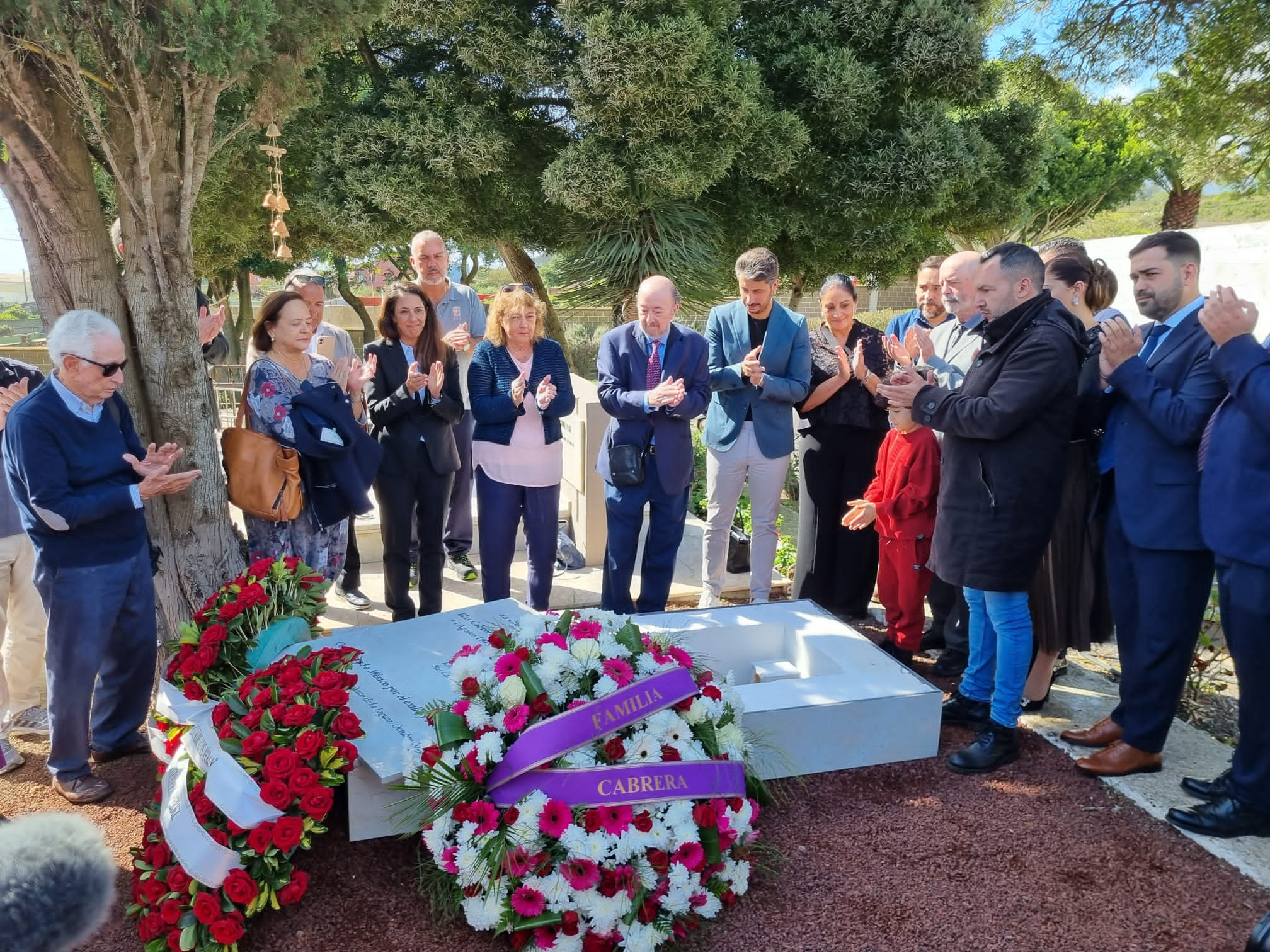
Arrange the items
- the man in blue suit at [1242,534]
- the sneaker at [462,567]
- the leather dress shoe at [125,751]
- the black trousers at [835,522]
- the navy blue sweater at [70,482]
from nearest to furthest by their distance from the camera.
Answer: the man in blue suit at [1242,534], the navy blue sweater at [70,482], the leather dress shoe at [125,751], the black trousers at [835,522], the sneaker at [462,567]

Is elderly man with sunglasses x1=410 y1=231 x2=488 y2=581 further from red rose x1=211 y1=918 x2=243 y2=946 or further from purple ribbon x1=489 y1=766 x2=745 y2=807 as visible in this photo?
red rose x1=211 y1=918 x2=243 y2=946

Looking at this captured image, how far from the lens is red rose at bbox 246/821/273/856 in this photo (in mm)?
2551

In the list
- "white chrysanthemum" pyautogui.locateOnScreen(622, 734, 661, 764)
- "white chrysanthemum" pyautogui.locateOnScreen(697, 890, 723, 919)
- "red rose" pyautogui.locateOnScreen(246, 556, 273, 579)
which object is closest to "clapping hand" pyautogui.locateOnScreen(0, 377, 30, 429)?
"red rose" pyautogui.locateOnScreen(246, 556, 273, 579)

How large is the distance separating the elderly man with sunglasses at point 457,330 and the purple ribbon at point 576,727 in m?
2.39

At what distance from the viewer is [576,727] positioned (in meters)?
2.75

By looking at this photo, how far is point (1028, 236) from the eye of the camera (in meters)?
25.3

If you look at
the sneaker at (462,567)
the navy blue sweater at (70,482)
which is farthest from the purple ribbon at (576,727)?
the sneaker at (462,567)

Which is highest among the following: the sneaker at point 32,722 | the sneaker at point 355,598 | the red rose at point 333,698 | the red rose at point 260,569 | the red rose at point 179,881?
the red rose at point 260,569

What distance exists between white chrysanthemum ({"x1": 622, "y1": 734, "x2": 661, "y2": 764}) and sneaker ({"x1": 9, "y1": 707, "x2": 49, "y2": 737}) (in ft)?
9.45

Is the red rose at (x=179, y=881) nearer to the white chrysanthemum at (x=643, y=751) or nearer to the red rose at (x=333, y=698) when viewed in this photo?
the red rose at (x=333, y=698)

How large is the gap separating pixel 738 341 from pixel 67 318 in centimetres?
323

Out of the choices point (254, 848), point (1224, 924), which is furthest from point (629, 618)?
point (1224, 924)

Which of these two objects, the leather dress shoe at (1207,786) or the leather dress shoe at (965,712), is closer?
the leather dress shoe at (1207,786)

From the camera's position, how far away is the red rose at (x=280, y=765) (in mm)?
2629
